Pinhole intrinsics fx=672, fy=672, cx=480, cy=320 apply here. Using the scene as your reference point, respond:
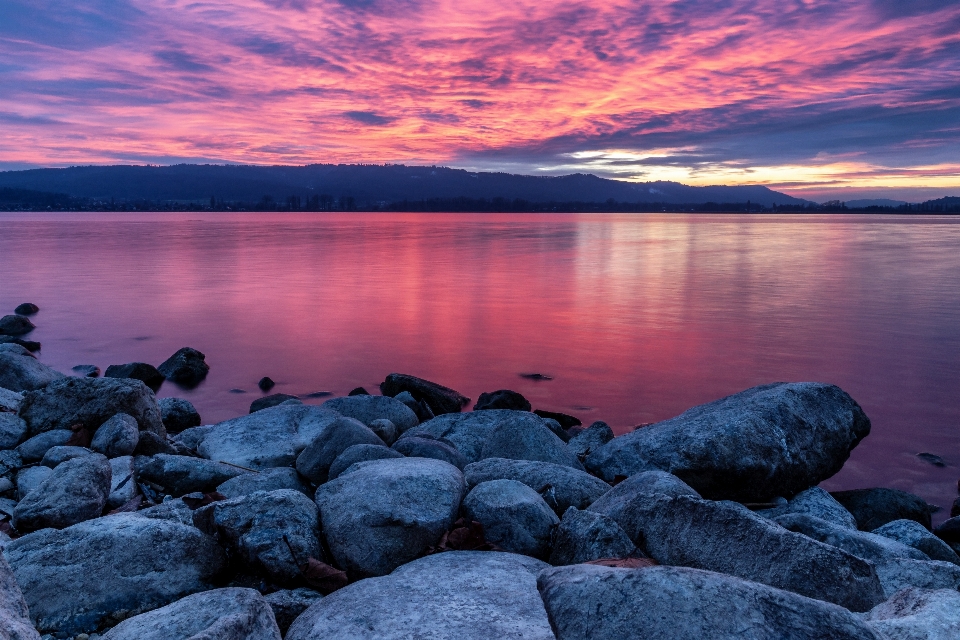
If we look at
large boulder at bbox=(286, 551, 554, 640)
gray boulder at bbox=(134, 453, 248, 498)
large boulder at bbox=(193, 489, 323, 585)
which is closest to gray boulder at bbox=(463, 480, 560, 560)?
large boulder at bbox=(286, 551, 554, 640)

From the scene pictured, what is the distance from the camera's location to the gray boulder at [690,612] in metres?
3.10

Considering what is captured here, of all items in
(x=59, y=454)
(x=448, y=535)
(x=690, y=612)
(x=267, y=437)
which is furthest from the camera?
(x=267, y=437)

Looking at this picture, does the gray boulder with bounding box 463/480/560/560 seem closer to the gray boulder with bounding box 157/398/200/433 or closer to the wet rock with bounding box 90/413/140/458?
the wet rock with bounding box 90/413/140/458

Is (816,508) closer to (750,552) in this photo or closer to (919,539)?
(919,539)

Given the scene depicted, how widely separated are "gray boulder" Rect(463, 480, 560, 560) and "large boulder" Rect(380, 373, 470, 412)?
22.8 feet

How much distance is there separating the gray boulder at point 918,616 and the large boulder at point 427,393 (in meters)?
8.83

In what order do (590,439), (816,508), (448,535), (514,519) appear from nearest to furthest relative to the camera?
(448,535) < (514,519) < (816,508) < (590,439)

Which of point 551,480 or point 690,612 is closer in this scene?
point 690,612

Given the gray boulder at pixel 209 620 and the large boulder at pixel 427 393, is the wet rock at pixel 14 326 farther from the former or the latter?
the gray boulder at pixel 209 620

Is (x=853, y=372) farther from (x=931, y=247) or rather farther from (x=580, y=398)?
(x=931, y=247)

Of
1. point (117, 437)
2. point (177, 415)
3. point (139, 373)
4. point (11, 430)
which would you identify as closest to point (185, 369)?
point (139, 373)

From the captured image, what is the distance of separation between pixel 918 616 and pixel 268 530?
391 centimetres

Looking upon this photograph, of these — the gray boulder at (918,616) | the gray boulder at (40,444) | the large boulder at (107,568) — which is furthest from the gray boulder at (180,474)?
the gray boulder at (918,616)

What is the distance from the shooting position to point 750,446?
7641 millimetres
